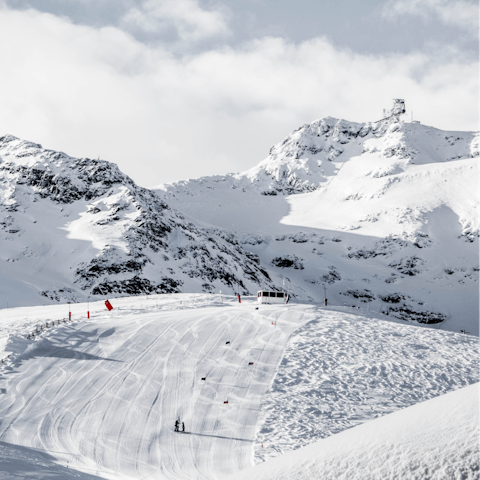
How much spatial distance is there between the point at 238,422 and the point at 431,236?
15070 centimetres

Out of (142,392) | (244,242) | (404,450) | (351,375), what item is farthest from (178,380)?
(244,242)

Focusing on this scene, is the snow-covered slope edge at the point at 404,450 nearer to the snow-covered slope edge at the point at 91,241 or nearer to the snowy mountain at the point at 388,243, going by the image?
the snow-covered slope edge at the point at 91,241

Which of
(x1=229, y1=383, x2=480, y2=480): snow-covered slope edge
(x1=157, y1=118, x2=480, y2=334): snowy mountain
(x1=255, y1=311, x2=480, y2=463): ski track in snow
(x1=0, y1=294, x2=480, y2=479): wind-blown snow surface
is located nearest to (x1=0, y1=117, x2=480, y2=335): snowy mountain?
(x1=157, y1=118, x2=480, y2=334): snowy mountain

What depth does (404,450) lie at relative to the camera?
360cm

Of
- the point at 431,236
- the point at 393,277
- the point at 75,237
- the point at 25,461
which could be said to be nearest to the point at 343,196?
the point at 431,236

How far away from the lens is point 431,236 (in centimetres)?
16100

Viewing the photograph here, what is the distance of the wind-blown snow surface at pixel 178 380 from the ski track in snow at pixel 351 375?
0.47 ft

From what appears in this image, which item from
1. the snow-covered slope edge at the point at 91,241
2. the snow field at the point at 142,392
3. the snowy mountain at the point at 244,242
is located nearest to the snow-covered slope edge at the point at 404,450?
the snow field at the point at 142,392

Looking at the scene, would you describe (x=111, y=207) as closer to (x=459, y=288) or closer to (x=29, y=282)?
(x=29, y=282)

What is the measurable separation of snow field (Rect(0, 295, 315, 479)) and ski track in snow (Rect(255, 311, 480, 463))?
128 cm

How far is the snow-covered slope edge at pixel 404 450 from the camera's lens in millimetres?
3449

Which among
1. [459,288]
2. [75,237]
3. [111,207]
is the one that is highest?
[111,207]

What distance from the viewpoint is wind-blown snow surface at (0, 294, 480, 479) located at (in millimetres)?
21250

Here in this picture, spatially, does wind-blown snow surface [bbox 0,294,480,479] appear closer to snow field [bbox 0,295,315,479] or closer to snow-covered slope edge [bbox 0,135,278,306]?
snow field [bbox 0,295,315,479]
